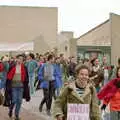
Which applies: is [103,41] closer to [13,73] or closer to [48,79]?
[48,79]

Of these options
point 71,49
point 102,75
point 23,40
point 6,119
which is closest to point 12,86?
point 6,119

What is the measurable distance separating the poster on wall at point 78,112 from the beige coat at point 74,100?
0.05 metres

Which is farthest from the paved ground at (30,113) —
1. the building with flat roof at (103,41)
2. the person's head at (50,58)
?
the building with flat roof at (103,41)

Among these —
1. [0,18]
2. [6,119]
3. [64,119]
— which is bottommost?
[6,119]

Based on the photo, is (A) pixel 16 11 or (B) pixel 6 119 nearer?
(B) pixel 6 119

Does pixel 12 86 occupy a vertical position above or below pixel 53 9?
below

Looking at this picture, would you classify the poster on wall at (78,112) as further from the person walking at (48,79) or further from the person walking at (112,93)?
the person walking at (48,79)

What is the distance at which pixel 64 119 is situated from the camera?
7.17m

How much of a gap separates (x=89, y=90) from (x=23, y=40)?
2208 inches

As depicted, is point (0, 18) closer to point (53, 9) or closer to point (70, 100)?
point (53, 9)

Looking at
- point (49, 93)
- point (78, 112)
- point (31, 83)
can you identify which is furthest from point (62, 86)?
point (31, 83)

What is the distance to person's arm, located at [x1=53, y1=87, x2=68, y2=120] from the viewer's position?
23.1 ft

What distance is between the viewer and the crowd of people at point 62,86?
278 inches

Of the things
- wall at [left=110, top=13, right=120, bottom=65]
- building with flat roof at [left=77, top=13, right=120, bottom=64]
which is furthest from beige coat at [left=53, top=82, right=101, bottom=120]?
wall at [left=110, top=13, right=120, bottom=65]
